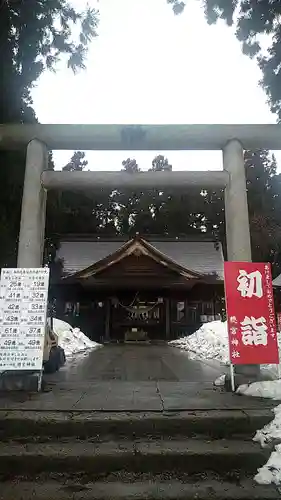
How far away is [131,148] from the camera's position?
18.6 ft

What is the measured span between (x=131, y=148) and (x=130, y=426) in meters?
4.01

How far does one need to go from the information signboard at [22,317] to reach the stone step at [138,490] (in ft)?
6.12

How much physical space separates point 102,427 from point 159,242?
20.9 m

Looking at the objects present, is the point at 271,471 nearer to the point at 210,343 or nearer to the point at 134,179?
the point at 134,179

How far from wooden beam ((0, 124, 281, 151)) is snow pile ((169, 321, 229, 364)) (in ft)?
18.4

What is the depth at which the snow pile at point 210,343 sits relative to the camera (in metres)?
9.98

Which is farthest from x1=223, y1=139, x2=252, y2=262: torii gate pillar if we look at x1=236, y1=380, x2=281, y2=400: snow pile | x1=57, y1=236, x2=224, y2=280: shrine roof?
x1=57, y1=236, x2=224, y2=280: shrine roof

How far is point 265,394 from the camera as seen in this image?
4180mm

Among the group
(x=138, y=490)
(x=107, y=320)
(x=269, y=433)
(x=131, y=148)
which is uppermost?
(x=131, y=148)

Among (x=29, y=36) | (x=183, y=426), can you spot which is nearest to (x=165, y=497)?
(x=183, y=426)

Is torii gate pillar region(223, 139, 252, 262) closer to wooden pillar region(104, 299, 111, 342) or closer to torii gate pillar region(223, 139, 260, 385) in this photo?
torii gate pillar region(223, 139, 260, 385)

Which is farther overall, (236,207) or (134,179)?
(134,179)

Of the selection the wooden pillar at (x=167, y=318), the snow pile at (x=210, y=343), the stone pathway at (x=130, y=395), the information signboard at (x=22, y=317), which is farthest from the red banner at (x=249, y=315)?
the wooden pillar at (x=167, y=318)

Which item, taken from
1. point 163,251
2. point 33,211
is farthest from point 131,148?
point 163,251
